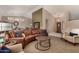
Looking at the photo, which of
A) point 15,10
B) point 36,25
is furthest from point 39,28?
point 15,10

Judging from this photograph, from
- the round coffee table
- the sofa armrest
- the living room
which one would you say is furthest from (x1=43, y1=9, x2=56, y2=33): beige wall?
the sofa armrest

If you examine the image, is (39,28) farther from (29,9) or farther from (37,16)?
(29,9)

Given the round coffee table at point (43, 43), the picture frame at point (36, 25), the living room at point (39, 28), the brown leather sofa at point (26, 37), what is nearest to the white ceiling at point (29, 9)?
the living room at point (39, 28)

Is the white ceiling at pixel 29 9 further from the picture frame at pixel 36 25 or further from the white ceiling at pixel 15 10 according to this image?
the picture frame at pixel 36 25

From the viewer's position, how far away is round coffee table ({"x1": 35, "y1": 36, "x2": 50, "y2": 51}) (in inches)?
96.6

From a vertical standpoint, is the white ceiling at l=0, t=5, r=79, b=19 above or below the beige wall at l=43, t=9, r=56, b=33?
above

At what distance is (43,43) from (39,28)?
25 centimetres

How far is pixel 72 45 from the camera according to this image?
2434 millimetres

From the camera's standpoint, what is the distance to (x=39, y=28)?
2486mm

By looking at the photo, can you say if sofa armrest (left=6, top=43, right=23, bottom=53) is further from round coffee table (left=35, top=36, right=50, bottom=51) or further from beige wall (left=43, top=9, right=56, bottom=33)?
beige wall (left=43, top=9, right=56, bottom=33)

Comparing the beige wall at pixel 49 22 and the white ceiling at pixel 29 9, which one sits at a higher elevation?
the white ceiling at pixel 29 9

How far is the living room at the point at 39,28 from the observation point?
2439 millimetres
